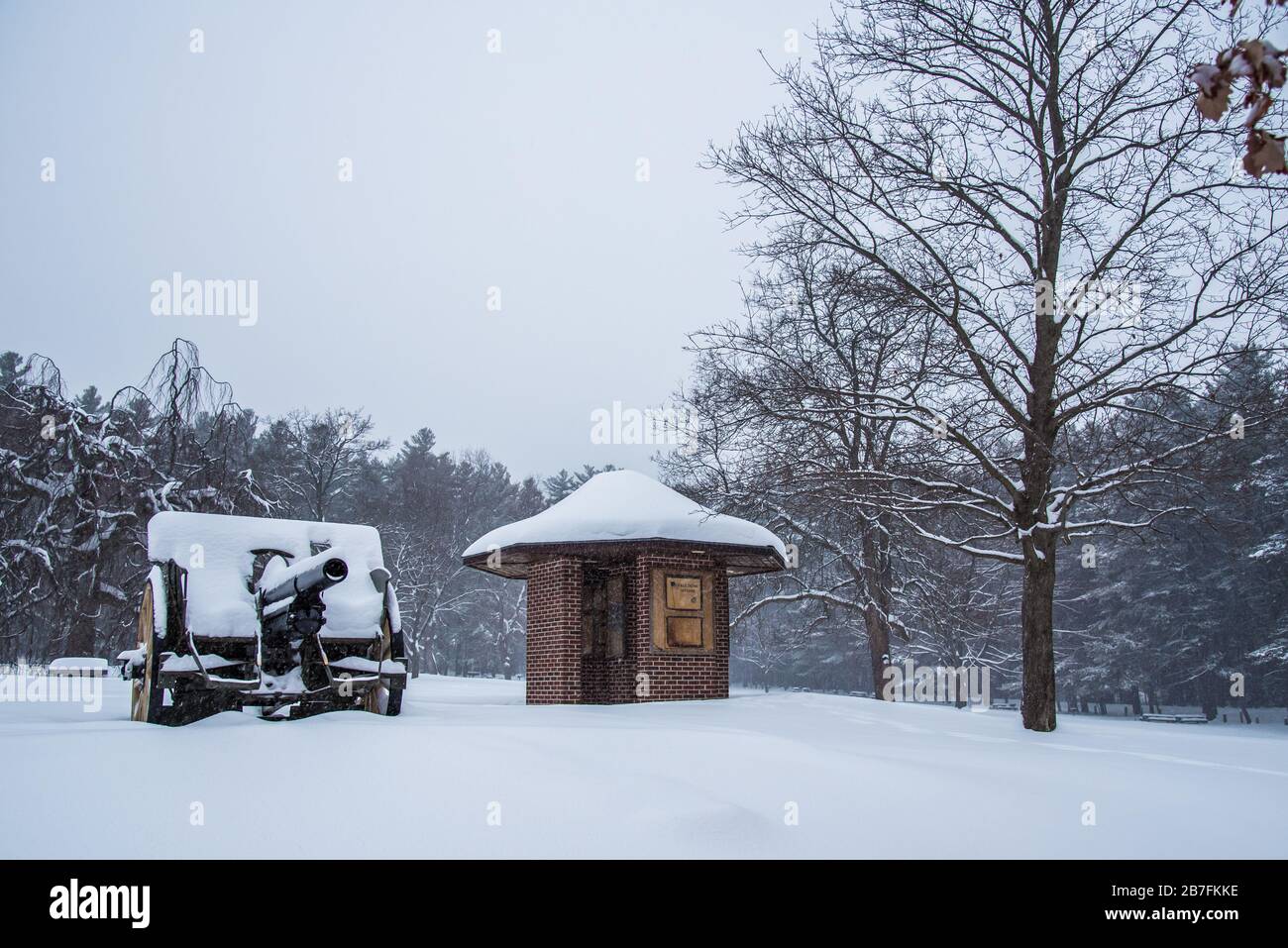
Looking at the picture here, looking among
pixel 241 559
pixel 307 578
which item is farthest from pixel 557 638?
pixel 307 578

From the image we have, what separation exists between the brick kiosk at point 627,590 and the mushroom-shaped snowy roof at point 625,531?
2 centimetres

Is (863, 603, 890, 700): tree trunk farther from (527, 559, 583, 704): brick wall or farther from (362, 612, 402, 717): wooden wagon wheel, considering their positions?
(362, 612, 402, 717): wooden wagon wheel

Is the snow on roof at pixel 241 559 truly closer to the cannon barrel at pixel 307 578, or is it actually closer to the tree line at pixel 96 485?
the cannon barrel at pixel 307 578

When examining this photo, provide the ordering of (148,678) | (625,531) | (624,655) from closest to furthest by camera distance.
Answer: (148,678), (625,531), (624,655)

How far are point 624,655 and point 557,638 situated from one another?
1141 millimetres

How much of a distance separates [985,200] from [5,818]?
38.1ft

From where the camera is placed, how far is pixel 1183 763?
7941 millimetres

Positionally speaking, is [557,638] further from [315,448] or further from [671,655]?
[315,448]

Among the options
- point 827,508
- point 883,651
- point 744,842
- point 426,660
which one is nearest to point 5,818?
point 744,842

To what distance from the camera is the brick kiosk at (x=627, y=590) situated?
44.9 feet

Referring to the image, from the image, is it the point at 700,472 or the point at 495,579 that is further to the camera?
the point at 495,579

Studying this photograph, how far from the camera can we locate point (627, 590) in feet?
47.7

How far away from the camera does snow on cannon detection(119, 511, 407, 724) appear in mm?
8312
